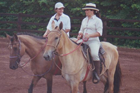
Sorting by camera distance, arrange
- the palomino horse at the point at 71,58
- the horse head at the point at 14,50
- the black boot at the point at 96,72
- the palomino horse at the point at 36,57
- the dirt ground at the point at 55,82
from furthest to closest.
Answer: the dirt ground at the point at 55,82, the palomino horse at the point at 36,57, the black boot at the point at 96,72, the horse head at the point at 14,50, the palomino horse at the point at 71,58

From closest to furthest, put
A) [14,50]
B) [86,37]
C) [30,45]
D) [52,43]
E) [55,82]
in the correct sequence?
[52,43]
[86,37]
[14,50]
[30,45]
[55,82]

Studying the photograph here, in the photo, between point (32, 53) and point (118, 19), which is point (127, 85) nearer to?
point (32, 53)

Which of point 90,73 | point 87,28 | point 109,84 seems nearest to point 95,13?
point 87,28

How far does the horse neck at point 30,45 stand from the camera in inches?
232

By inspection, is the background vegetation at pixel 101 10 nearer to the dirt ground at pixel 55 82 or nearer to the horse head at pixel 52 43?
the dirt ground at pixel 55 82

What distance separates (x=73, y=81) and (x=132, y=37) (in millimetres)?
9989

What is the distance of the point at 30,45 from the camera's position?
5953 millimetres

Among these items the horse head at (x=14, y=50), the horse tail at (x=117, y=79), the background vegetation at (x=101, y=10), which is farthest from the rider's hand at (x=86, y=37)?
the background vegetation at (x=101, y=10)

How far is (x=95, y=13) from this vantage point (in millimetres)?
5945

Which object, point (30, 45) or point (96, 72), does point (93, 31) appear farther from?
point (30, 45)

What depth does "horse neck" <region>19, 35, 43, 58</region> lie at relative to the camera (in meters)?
5.89

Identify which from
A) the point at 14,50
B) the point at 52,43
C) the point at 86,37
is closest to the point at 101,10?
the point at 86,37

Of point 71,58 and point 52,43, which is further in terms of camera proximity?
point 71,58

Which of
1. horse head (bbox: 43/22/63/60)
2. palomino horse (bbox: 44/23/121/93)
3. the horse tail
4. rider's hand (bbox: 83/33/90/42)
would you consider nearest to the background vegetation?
the horse tail
